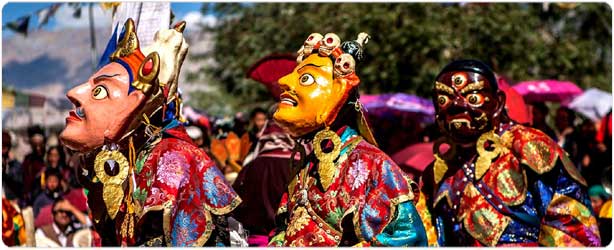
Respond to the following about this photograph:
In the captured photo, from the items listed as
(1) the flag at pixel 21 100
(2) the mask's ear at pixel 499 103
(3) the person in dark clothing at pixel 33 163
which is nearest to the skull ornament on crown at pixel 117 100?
(2) the mask's ear at pixel 499 103

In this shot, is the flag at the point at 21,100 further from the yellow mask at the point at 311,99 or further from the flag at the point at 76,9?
the yellow mask at the point at 311,99

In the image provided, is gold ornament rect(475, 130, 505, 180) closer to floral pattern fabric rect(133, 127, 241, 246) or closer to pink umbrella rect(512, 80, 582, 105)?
floral pattern fabric rect(133, 127, 241, 246)

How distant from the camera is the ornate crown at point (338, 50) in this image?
419 centimetres

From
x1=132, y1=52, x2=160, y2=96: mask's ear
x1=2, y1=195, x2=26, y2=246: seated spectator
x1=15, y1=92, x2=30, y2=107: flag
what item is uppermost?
x1=132, y1=52, x2=160, y2=96: mask's ear

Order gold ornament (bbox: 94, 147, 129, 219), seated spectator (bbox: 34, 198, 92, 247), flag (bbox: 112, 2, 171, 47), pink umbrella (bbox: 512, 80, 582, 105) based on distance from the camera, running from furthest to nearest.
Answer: pink umbrella (bbox: 512, 80, 582, 105) → seated spectator (bbox: 34, 198, 92, 247) → flag (bbox: 112, 2, 171, 47) → gold ornament (bbox: 94, 147, 129, 219)

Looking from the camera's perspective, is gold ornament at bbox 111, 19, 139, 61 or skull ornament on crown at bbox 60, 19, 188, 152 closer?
skull ornament on crown at bbox 60, 19, 188, 152

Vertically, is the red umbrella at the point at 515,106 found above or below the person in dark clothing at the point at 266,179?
above

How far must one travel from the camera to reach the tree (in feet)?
48.2

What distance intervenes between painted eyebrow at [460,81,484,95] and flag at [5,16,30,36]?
671cm

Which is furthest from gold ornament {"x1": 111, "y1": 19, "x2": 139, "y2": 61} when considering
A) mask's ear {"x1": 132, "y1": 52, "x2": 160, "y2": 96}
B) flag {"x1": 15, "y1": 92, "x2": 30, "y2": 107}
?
flag {"x1": 15, "y1": 92, "x2": 30, "y2": 107}

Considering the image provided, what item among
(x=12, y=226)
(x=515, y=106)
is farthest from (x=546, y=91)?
(x=12, y=226)

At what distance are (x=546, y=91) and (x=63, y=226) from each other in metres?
5.88

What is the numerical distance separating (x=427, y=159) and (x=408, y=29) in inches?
252

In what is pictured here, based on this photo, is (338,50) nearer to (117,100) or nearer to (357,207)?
(357,207)
